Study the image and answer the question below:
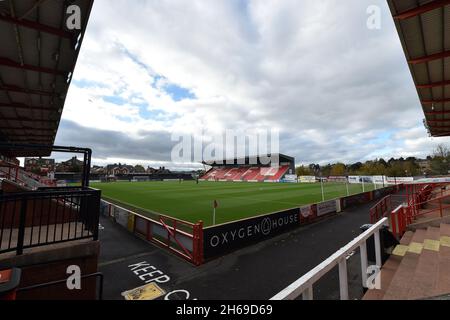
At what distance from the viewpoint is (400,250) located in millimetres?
6395

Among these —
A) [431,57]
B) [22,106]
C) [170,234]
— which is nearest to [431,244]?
[431,57]

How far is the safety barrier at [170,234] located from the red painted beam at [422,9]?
868 cm

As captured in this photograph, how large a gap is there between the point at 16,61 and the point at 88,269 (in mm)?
6655

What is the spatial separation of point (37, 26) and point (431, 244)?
12.1 meters

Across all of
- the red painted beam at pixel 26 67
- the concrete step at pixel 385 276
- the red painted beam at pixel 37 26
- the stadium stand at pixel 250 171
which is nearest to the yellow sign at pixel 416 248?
the concrete step at pixel 385 276

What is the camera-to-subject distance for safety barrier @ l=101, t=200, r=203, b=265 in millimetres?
8648

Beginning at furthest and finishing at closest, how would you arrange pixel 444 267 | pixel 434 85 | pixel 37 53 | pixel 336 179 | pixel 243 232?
pixel 336 179 → pixel 243 232 → pixel 434 85 → pixel 37 53 → pixel 444 267

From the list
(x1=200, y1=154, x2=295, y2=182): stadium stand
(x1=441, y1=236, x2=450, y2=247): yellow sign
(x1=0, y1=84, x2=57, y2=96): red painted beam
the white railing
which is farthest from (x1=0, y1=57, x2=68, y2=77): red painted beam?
(x1=200, y1=154, x2=295, y2=182): stadium stand

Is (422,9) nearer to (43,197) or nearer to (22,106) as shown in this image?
(43,197)

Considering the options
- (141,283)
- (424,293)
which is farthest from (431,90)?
(141,283)

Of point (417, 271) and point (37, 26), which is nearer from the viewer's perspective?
point (417, 271)

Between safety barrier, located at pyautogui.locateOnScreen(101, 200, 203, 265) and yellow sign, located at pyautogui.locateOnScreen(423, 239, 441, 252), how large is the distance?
7.04 m

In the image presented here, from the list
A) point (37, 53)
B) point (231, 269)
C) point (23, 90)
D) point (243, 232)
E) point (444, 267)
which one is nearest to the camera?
point (444, 267)

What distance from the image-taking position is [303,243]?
10820mm
